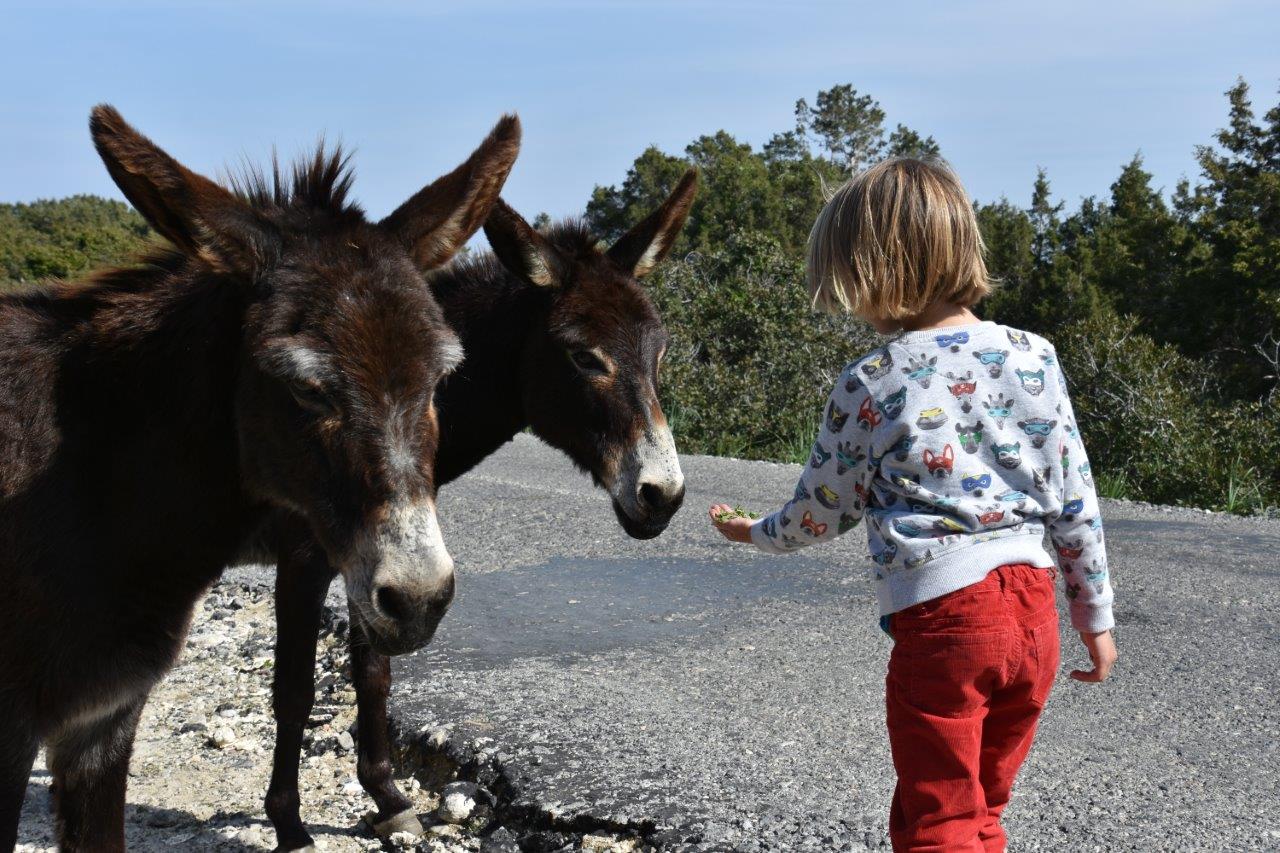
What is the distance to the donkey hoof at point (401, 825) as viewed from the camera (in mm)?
3512

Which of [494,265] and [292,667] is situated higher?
[494,265]

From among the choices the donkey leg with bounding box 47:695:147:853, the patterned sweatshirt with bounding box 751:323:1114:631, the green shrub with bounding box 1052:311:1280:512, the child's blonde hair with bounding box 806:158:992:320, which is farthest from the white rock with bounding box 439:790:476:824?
the green shrub with bounding box 1052:311:1280:512

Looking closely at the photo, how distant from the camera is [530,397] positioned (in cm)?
403

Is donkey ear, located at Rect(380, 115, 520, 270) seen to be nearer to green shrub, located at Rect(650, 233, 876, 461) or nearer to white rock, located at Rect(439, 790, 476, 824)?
white rock, located at Rect(439, 790, 476, 824)

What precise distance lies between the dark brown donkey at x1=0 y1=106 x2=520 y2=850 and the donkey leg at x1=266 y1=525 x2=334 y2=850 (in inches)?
30.4

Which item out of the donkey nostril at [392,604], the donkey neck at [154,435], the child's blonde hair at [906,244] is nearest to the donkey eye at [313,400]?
the donkey neck at [154,435]

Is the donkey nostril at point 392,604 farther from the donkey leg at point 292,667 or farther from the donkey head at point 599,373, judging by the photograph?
the donkey head at point 599,373

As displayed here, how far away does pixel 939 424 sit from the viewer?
221cm

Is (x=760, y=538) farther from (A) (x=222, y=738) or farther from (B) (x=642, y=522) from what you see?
(A) (x=222, y=738)

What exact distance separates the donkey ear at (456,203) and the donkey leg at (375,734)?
1523mm

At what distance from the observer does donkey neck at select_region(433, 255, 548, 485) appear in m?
3.99

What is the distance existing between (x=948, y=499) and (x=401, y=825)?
7.39 ft

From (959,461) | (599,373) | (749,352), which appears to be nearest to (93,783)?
(599,373)

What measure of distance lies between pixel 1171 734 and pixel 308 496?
3226mm
